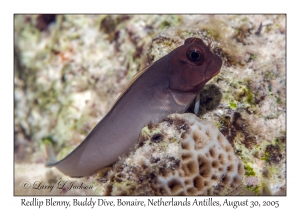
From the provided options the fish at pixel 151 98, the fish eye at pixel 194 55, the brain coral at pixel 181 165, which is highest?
the fish eye at pixel 194 55

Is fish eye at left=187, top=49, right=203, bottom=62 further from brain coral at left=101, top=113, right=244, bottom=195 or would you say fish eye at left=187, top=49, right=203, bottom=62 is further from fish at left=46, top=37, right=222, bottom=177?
brain coral at left=101, top=113, right=244, bottom=195

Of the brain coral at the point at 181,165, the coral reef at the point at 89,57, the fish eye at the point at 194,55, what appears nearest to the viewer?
the brain coral at the point at 181,165

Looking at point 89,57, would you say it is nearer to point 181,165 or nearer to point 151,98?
point 151,98

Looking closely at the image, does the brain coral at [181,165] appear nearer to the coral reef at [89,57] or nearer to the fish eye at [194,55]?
the fish eye at [194,55]

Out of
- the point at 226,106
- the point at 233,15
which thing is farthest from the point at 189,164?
the point at 233,15

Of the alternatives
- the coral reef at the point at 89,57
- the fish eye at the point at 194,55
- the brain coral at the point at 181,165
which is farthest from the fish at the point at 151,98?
the coral reef at the point at 89,57
